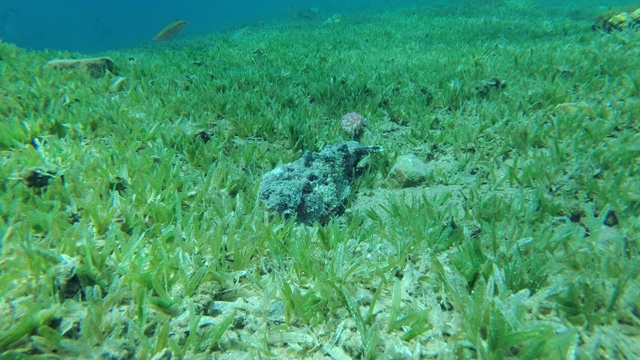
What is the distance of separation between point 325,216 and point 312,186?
326 millimetres

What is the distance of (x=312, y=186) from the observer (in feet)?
11.5

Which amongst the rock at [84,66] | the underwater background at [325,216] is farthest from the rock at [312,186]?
the rock at [84,66]

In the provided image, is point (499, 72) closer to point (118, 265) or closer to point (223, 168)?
point (223, 168)

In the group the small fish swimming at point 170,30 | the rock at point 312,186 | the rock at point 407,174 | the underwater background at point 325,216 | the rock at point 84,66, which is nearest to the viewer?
the underwater background at point 325,216

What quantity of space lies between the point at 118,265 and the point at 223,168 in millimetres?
1661

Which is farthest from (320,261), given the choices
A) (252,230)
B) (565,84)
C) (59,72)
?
(59,72)

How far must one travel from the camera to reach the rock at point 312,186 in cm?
337

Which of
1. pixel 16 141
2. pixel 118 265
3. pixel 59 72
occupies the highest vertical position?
pixel 59 72

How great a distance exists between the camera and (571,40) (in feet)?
29.8

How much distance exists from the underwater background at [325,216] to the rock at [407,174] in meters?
0.03

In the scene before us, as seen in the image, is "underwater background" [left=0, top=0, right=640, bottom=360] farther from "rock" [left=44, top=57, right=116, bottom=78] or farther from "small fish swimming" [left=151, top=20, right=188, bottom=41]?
"small fish swimming" [left=151, top=20, right=188, bottom=41]

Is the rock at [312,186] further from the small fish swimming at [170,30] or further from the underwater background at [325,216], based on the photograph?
the small fish swimming at [170,30]

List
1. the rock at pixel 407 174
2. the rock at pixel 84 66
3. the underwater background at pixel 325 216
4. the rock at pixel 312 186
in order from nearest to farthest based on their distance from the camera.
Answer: the underwater background at pixel 325 216, the rock at pixel 312 186, the rock at pixel 407 174, the rock at pixel 84 66

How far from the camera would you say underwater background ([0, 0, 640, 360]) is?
2051 mm
